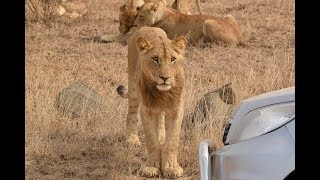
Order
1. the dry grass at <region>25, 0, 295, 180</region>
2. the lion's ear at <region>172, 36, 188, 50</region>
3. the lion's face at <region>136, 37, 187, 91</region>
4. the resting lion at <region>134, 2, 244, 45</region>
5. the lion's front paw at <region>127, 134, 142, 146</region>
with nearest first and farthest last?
the lion's face at <region>136, 37, 187, 91</region> < the lion's ear at <region>172, 36, 188, 50</region> < the dry grass at <region>25, 0, 295, 180</region> < the lion's front paw at <region>127, 134, 142, 146</region> < the resting lion at <region>134, 2, 244, 45</region>

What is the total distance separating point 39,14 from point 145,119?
21.4 ft

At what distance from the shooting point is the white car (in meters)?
2.64

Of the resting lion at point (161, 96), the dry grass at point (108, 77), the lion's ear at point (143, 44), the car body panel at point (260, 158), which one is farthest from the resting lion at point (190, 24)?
the car body panel at point (260, 158)

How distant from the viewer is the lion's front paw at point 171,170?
208 inches

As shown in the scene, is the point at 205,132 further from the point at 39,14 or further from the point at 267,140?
the point at 39,14

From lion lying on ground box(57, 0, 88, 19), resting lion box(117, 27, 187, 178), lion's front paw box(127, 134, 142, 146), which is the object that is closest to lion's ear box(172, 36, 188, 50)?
resting lion box(117, 27, 187, 178)

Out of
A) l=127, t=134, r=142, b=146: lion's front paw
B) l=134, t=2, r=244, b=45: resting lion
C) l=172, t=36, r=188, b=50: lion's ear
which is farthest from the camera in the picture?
l=134, t=2, r=244, b=45: resting lion

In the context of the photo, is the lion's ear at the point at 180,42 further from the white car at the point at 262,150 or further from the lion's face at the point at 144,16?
the lion's face at the point at 144,16

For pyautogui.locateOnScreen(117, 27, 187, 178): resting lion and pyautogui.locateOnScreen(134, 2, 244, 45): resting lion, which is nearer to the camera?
pyautogui.locateOnScreen(117, 27, 187, 178): resting lion

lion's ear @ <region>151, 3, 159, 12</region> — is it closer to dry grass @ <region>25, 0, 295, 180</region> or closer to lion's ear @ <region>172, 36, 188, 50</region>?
dry grass @ <region>25, 0, 295, 180</region>

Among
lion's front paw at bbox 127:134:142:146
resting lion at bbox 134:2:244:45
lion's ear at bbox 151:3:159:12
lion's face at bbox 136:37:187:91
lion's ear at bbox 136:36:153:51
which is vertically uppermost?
lion's ear at bbox 136:36:153:51

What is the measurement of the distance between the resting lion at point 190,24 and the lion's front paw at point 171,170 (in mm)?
4860

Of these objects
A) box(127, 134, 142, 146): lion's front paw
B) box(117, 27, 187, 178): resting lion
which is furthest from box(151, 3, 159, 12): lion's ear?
box(117, 27, 187, 178): resting lion

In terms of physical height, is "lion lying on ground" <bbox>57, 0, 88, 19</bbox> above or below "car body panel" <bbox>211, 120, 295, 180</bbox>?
below
